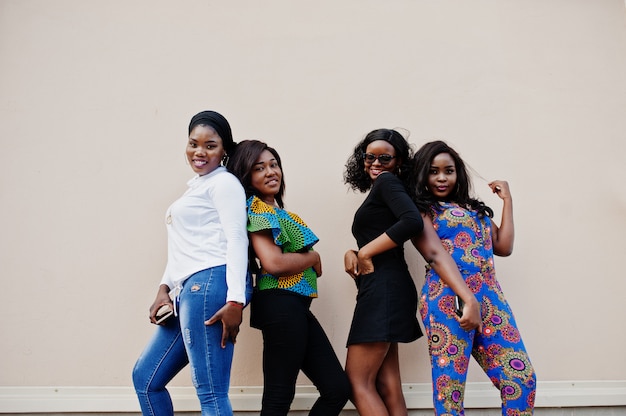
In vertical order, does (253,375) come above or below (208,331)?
below

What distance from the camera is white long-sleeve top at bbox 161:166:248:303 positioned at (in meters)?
2.16

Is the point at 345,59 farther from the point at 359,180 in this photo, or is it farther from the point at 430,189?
the point at 430,189

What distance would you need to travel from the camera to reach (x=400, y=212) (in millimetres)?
2367

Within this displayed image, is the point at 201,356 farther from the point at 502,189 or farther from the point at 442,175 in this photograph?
the point at 502,189

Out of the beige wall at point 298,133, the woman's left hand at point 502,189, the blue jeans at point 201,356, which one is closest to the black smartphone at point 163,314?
the blue jeans at point 201,356

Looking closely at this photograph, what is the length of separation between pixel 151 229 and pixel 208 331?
1.30 m

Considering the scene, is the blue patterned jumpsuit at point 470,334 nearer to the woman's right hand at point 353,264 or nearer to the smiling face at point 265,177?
the woman's right hand at point 353,264

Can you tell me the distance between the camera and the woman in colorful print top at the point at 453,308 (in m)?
2.25

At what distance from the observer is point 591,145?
3412 mm

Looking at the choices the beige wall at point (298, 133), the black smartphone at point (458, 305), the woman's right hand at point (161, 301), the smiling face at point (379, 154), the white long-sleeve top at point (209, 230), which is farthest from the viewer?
the beige wall at point (298, 133)

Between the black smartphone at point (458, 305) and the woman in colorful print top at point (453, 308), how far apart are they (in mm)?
32

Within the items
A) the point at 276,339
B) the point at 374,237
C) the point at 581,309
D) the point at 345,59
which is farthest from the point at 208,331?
the point at 581,309

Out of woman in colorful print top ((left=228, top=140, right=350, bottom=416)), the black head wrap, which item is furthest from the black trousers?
the black head wrap

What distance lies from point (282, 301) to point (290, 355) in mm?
239
